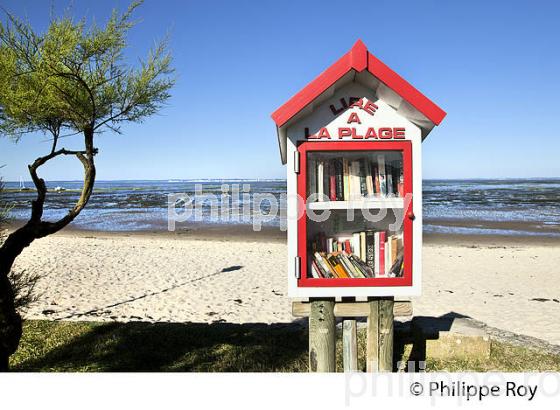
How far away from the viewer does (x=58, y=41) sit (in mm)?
4727

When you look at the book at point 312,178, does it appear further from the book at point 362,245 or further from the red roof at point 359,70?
the book at point 362,245

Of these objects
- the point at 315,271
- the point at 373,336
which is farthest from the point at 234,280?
the point at 315,271

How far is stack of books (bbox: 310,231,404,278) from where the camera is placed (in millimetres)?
4098

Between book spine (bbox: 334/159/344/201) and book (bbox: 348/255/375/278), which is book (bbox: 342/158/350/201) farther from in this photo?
book (bbox: 348/255/375/278)

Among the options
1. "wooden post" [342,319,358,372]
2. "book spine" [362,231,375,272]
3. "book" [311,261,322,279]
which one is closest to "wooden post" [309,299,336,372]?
"wooden post" [342,319,358,372]

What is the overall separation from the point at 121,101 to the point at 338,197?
3.08m

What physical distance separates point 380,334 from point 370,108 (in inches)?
82.5

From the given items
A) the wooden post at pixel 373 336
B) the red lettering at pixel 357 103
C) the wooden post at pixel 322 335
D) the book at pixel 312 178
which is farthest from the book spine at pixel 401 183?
the wooden post at pixel 322 335

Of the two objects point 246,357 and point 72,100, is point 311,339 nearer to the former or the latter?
point 246,357

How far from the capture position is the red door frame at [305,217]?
12.8 ft

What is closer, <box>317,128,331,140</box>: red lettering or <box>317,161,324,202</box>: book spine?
<box>317,128,331,140</box>: red lettering

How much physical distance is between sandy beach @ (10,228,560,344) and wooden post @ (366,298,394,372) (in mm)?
4337

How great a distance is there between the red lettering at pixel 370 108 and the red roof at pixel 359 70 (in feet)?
0.93

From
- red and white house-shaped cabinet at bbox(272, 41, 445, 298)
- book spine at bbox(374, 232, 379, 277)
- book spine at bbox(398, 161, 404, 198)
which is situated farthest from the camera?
book spine at bbox(374, 232, 379, 277)
